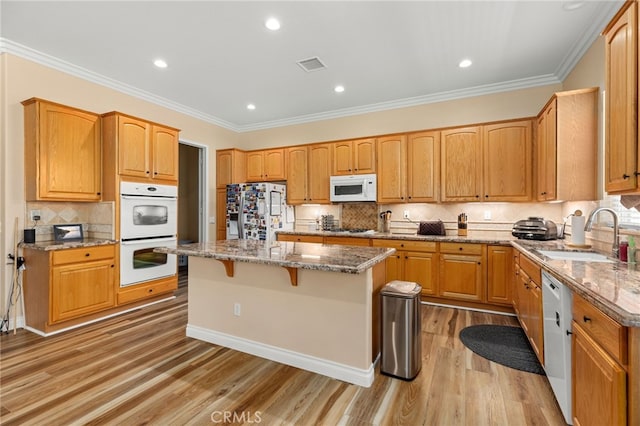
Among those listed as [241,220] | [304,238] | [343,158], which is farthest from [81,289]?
[343,158]

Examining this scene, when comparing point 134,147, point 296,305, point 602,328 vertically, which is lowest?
point 296,305

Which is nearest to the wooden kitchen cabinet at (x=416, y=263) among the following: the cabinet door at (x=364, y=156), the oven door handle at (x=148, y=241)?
the cabinet door at (x=364, y=156)

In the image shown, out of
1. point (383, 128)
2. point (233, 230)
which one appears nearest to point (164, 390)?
point (233, 230)

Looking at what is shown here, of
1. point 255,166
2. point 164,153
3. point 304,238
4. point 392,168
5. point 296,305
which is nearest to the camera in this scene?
point 296,305

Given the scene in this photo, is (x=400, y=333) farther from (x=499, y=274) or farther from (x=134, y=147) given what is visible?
(x=134, y=147)

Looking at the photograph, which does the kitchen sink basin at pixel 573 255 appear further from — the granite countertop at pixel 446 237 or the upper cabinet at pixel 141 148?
the upper cabinet at pixel 141 148

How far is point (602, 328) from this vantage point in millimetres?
1280

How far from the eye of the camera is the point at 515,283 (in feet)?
11.0

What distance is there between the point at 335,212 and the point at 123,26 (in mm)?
3715

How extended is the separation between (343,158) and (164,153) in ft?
8.84

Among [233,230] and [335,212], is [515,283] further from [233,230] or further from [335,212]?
[233,230]

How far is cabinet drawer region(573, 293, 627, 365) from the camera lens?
1136 millimetres

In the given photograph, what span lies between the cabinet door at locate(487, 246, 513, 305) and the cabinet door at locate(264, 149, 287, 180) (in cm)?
352

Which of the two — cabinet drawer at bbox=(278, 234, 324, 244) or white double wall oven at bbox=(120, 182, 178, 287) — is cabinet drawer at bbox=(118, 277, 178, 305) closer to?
white double wall oven at bbox=(120, 182, 178, 287)
